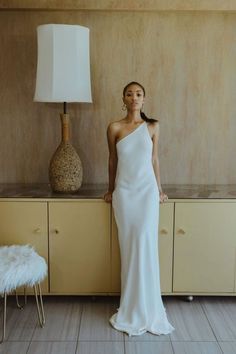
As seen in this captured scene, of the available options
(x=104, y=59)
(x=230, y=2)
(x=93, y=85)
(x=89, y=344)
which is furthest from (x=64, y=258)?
(x=230, y=2)

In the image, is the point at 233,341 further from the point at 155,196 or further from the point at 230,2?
the point at 230,2

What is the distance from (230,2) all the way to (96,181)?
1.57m

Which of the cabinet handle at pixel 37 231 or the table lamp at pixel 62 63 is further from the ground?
the table lamp at pixel 62 63

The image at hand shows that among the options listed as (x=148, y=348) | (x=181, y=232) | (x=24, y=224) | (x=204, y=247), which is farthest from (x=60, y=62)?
(x=148, y=348)

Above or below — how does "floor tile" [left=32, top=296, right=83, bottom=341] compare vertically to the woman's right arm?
below

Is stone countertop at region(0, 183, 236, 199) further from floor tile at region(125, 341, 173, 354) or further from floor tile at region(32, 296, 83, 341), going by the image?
floor tile at region(125, 341, 173, 354)

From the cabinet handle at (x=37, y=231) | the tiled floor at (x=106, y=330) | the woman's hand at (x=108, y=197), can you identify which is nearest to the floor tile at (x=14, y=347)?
the tiled floor at (x=106, y=330)

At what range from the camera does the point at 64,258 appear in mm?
2578

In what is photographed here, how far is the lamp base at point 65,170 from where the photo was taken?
258 centimetres

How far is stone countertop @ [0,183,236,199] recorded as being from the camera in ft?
8.36

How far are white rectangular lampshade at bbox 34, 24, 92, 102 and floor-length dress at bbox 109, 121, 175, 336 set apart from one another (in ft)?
1.62

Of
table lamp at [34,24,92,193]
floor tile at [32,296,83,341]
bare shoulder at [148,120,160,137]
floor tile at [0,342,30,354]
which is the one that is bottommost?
floor tile at [0,342,30,354]

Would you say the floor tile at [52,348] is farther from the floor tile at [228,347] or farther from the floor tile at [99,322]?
the floor tile at [228,347]

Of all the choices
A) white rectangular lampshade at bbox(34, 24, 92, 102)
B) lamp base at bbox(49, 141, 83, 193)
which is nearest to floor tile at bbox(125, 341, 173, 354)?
lamp base at bbox(49, 141, 83, 193)
